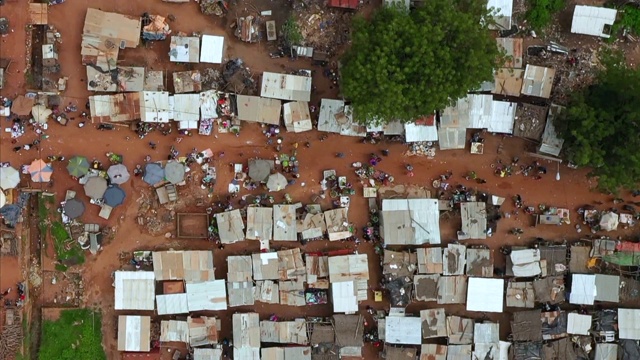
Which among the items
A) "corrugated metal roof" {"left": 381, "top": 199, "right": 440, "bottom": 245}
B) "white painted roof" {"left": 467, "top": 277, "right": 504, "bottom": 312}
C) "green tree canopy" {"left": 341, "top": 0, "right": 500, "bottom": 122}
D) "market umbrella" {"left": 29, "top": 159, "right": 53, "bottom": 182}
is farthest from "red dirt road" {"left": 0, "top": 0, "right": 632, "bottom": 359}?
"green tree canopy" {"left": 341, "top": 0, "right": 500, "bottom": 122}

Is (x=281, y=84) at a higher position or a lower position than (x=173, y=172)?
higher

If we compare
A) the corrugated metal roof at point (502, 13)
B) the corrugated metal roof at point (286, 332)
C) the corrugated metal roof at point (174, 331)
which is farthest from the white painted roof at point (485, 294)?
the corrugated metal roof at point (174, 331)

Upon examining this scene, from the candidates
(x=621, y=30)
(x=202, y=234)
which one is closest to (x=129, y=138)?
(x=202, y=234)

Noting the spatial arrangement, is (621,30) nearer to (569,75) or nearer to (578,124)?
(569,75)


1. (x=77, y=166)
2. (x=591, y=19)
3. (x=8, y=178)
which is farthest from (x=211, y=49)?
(x=591, y=19)

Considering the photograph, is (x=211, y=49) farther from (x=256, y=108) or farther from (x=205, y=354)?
(x=205, y=354)

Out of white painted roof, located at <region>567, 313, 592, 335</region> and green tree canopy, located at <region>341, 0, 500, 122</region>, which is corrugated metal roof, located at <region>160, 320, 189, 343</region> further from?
white painted roof, located at <region>567, 313, 592, 335</region>
